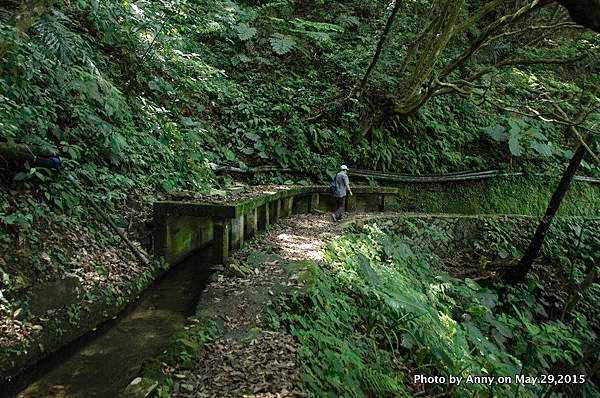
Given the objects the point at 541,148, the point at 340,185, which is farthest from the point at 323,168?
the point at 541,148

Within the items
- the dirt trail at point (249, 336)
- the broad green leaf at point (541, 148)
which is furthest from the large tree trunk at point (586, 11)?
the broad green leaf at point (541, 148)

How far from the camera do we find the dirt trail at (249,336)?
3.41m

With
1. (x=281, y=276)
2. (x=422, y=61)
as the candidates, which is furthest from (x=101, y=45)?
(x=422, y=61)

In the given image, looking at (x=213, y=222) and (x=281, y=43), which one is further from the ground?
(x=281, y=43)

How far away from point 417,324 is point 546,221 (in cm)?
620

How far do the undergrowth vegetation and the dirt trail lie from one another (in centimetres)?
20

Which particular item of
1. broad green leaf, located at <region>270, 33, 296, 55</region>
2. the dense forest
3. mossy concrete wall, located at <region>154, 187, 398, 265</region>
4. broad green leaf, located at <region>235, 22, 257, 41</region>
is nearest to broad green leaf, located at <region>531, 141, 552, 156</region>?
the dense forest

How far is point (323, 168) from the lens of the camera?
42.2 ft

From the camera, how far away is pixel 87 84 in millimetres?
6277

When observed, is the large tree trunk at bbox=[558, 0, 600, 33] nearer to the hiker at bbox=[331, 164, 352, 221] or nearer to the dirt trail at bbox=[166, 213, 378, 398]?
the dirt trail at bbox=[166, 213, 378, 398]

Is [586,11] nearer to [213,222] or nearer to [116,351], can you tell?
[116,351]

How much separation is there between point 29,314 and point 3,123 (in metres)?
2.24

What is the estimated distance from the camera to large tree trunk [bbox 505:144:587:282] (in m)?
9.68

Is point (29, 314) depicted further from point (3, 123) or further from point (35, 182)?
point (3, 123)
